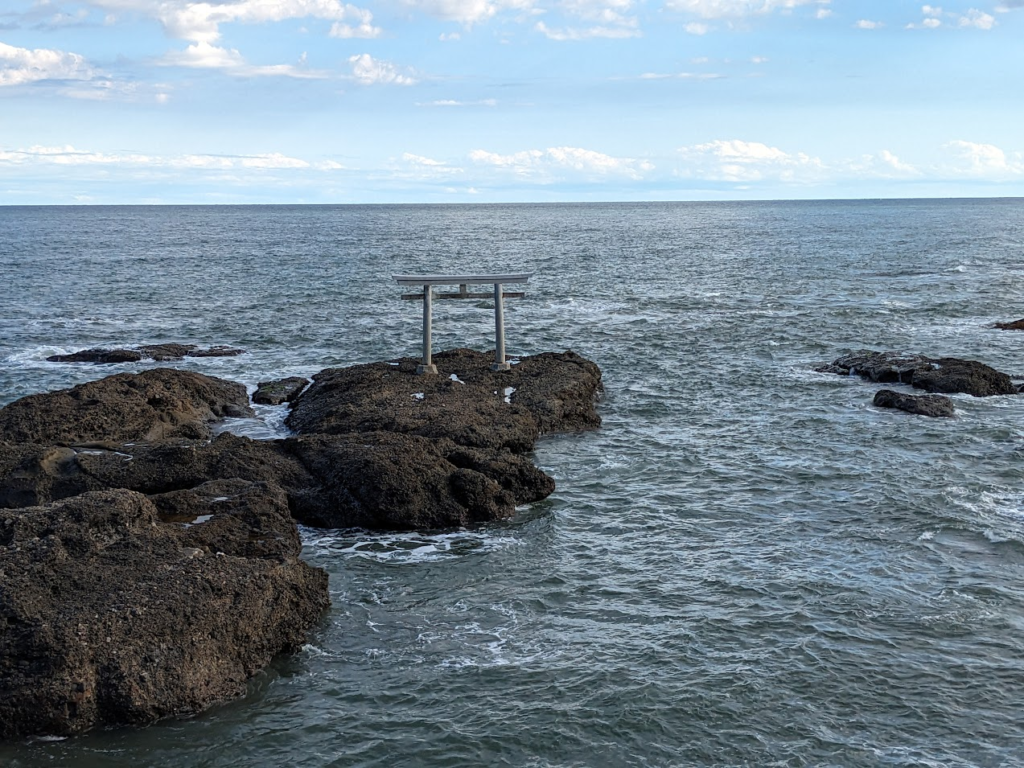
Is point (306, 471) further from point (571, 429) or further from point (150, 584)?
point (571, 429)

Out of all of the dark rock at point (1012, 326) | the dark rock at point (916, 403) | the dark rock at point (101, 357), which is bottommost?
the dark rock at point (916, 403)

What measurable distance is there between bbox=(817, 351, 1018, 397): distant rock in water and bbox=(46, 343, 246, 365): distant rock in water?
2161cm

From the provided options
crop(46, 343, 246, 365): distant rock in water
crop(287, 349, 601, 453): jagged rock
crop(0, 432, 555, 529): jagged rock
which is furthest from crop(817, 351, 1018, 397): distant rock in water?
crop(46, 343, 246, 365): distant rock in water

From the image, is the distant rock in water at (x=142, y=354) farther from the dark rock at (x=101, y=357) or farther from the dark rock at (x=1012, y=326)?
the dark rock at (x=1012, y=326)

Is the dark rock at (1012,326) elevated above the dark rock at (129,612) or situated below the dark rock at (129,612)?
above

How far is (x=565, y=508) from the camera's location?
20.2 m

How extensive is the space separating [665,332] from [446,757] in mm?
32815

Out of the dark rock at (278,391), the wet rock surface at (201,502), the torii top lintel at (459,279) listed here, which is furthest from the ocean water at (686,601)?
the torii top lintel at (459,279)

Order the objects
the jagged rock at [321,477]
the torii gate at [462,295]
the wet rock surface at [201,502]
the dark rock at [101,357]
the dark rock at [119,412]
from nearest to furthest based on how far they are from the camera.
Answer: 1. the wet rock surface at [201,502]
2. the jagged rock at [321,477]
3. the dark rock at [119,412]
4. the torii gate at [462,295]
5. the dark rock at [101,357]

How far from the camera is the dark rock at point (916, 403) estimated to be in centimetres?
2709

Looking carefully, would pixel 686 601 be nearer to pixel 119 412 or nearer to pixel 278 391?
pixel 119 412

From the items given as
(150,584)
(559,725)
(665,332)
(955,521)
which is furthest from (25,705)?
(665,332)

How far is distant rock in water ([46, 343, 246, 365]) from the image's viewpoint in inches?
1430

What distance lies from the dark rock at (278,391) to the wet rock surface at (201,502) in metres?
0.54
